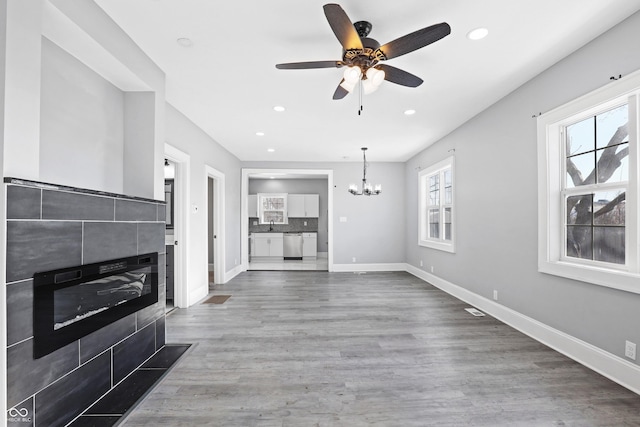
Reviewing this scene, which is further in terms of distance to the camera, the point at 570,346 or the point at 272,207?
the point at 272,207

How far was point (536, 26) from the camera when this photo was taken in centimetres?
224

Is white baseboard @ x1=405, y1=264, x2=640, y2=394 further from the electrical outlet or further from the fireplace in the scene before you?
the fireplace

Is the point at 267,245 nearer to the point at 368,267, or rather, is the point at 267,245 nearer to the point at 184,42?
the point at 368,267

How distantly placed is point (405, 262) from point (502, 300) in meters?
3.59

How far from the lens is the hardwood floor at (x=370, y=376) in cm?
188

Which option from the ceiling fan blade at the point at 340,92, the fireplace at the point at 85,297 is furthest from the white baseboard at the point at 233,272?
the ceiling fan blade at the point at 340,92

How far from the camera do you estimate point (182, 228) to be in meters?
4.11

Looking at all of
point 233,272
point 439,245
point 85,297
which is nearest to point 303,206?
point 233,272

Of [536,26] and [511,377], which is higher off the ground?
[536,26]

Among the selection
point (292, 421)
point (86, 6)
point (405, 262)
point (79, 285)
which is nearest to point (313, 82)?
point (86, 6)

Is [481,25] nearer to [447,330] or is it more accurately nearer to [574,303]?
[574,303]

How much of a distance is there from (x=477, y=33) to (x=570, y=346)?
108 inches

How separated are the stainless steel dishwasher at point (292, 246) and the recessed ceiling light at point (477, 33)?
746cm

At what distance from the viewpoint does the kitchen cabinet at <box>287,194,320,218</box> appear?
955 cm
